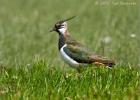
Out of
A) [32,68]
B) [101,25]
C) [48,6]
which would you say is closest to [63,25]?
Answer: [32,68]

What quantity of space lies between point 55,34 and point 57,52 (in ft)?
9.82

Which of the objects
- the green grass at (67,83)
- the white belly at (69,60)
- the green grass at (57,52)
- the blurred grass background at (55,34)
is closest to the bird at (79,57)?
the white belly at (69,60)

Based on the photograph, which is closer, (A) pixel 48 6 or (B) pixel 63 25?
(B) pixel 63 25

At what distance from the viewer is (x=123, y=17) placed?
1888 cm

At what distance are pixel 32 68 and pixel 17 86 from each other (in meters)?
1.09

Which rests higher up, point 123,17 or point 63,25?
point 63,25

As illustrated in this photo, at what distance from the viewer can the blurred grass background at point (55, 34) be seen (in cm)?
1369

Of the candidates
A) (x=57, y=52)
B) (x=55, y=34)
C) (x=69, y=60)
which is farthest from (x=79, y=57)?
(x=55, y=34)

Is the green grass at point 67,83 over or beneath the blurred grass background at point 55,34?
over

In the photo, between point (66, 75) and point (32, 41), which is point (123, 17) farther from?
point (66, 75)

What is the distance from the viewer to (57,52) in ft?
49.3

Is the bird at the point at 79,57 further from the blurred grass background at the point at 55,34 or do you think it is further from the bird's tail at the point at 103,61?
the blurred grass background at the point at 55,34

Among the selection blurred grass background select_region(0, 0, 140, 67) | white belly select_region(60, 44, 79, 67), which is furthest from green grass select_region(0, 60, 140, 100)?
blurred grass background select_region(0, 0, 140, 67)

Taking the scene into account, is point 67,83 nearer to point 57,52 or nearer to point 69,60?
point 69,60
